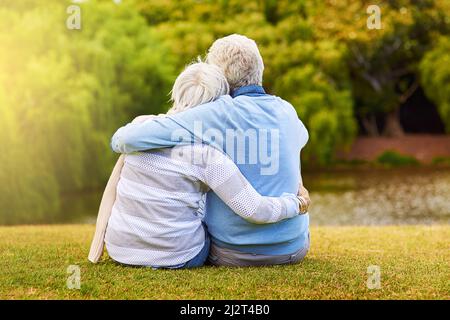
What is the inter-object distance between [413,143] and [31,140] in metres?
17.4

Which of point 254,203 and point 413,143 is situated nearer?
point 254,203

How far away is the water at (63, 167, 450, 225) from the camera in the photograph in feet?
49.9

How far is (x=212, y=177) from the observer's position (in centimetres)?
388

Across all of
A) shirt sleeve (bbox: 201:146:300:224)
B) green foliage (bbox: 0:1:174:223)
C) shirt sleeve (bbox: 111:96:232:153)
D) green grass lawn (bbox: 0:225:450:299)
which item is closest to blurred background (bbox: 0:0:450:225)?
green foliage (bbox: 0:1:174:223)

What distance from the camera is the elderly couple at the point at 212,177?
3898 millimetres

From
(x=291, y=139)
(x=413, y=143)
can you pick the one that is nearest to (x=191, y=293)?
(x=291, y=139)

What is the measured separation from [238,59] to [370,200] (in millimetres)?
14268

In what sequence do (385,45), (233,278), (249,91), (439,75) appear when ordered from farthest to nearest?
(385,45) → (439,75) → (249,91) → (233,278)

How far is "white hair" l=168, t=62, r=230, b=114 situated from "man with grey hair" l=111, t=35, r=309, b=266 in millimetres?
81

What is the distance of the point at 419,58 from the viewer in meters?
28.3

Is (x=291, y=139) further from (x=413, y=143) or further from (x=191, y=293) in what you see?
(x=413, y=143)

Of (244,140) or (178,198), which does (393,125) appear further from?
(178,198)

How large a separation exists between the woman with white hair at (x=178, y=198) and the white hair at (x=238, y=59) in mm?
83

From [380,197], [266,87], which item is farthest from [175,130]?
[266,87]
